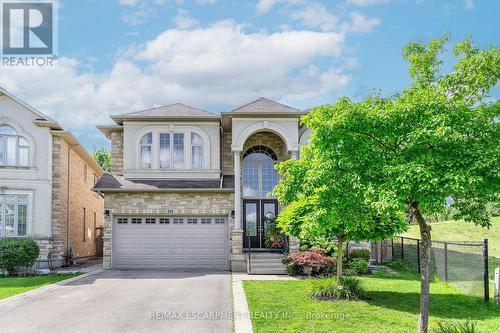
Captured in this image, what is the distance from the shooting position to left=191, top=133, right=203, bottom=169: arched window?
75.2 ft

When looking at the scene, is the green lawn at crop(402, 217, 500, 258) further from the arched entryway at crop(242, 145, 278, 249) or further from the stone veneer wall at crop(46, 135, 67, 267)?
the stone veneer wall at crop(46, 135, 67, 267)

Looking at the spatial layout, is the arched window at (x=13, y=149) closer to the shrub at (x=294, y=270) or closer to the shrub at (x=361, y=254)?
the shrub at (x=294, y=270)

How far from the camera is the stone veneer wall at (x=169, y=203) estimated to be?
858 inches

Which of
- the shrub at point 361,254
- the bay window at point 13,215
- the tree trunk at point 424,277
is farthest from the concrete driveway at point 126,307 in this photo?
the bay window at point 13,215

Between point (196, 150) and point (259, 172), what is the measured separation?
3.01m

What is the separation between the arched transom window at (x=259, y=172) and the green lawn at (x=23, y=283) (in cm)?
832

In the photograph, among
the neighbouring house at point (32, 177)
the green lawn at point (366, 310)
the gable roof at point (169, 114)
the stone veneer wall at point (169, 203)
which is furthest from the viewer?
A: the gable roof at point (169, 114)

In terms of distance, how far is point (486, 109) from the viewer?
8.69 meters

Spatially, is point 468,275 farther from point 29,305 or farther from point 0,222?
point 0,222

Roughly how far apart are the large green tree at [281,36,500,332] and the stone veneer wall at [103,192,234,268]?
12.6 m

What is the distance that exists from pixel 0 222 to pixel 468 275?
18060 millimetres

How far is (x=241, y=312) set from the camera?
438 inches

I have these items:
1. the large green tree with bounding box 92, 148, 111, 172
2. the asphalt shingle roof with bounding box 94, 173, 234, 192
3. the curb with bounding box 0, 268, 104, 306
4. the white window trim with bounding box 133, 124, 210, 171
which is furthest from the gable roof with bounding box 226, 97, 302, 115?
the large green tree with bounding box 92, 148, 111, 172

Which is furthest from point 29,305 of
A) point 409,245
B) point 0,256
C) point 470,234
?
point 470,234
